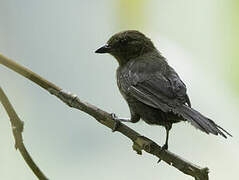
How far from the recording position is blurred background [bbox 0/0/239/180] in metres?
1.50

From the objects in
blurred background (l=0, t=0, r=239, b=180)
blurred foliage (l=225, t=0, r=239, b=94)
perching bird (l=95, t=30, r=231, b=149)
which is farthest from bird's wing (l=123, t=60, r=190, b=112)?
blurred foliage (l=225, t=0, r=239, b=94)

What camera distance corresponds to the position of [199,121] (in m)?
1.02

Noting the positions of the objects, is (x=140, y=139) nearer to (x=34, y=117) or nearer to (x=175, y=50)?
(x=34, y=117)

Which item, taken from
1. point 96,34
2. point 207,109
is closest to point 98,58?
point 96,34

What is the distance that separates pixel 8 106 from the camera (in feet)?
3.24

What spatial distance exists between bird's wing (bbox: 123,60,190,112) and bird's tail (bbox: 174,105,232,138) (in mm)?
25

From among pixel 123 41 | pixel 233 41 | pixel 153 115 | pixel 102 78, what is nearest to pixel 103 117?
pixel 153 115

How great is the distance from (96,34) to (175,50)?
27 centimetres

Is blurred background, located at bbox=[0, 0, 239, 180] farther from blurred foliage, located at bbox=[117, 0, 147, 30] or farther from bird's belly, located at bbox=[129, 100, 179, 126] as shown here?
bird's belly, located at bbox=[129, 100, 179, 126]

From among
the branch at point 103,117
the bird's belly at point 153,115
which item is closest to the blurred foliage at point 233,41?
the bird's belly at point 153,115

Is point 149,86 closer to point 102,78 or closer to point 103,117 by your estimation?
point 103,117

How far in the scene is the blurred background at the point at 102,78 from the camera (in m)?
1.50

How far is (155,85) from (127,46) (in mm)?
248

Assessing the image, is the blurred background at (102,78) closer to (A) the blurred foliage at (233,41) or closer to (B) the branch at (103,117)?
(A) the blurred foliage at (233,41)
